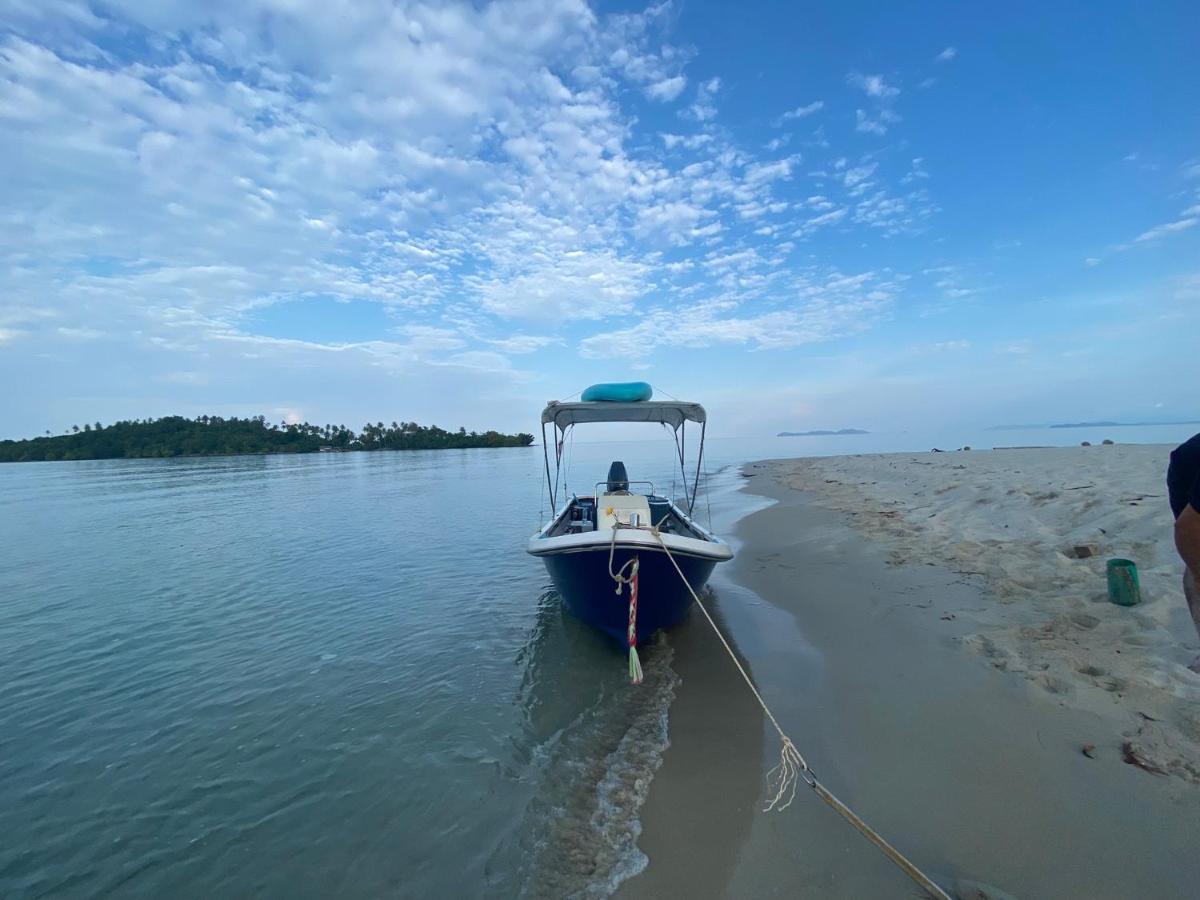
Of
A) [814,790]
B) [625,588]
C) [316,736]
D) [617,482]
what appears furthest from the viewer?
[617,482]

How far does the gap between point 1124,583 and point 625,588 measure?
586cm

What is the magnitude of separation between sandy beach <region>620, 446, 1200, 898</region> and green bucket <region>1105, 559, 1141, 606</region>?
0.35 ft

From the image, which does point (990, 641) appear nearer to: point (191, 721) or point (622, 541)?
point (622, 541)

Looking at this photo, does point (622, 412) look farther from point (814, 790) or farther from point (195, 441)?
point (195, 441)

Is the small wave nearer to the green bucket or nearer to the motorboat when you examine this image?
the motorboat

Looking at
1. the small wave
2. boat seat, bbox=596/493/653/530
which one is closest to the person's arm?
the small wave

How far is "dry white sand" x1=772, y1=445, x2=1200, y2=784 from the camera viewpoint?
441 cm

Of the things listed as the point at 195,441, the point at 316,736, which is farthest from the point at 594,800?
the point at 195,441

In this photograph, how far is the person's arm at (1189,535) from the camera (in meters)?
2.57

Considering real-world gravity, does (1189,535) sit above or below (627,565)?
above

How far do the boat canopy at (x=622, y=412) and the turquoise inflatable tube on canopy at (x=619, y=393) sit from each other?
226 millimetres

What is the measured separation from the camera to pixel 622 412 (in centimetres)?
1075

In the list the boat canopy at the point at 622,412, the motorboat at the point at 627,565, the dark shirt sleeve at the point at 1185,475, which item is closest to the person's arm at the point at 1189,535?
the dark shirt sleeve at the point at 1185,475

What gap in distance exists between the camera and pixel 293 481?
4038 centimetres
